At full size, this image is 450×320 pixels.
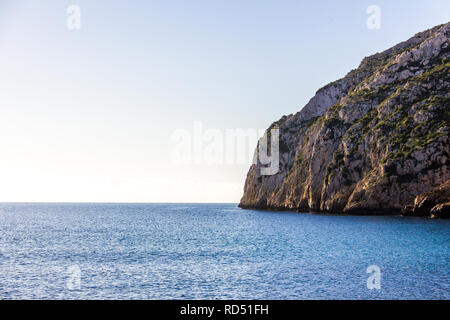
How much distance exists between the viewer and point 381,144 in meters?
108

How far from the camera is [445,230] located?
2511 inches

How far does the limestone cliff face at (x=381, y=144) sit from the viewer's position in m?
96.1

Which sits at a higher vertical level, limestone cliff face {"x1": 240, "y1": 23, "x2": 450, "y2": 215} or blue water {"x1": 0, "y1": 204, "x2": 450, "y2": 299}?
limestone cliff face {"x1": 240, "y1": 23, "x2": 450, "y2": 215}

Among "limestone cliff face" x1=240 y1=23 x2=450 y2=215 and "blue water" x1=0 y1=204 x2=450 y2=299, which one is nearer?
"blue water" x1=0 y1=204 x2=450 y2=299

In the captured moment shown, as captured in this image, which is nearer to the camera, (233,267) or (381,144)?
(233,267)

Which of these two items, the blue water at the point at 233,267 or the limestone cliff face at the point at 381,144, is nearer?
the blue water at the point at 233,267

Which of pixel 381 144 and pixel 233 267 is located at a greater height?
pixel 381 144

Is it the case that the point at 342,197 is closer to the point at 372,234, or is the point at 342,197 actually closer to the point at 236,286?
the point at 372,234

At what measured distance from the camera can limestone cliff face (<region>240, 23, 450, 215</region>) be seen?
9606 cm

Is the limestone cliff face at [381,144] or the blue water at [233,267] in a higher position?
the limestone cliff face at [381,144]
